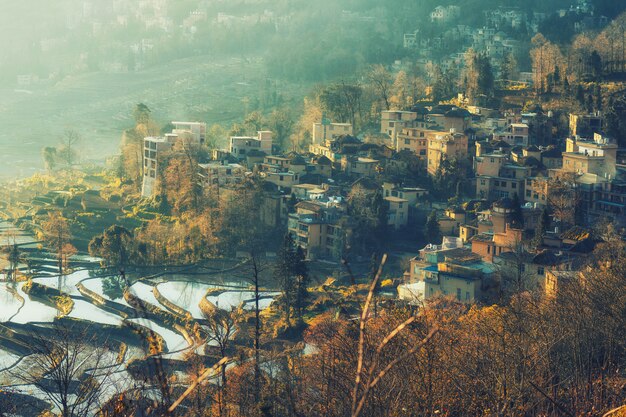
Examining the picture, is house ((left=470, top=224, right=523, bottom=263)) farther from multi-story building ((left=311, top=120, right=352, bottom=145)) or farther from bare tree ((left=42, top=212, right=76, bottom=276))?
multi-story building ((left=311, top=120, right=352, bottom=145))

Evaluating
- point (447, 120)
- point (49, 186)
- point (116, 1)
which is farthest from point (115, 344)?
point (116, 1)

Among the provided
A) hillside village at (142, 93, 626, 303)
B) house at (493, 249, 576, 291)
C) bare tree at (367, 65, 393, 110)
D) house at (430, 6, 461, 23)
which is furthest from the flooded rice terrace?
house at (430, 6, 461, 23)

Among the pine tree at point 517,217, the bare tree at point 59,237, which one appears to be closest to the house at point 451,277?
the pine tree at point 517,217

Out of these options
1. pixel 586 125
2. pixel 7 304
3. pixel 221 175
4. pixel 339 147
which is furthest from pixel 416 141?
pixel 7 304

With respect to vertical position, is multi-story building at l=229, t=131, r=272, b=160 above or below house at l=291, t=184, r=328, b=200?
above

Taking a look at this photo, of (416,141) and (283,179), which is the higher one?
(416,141)

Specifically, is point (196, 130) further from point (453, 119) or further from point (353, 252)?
point (353, 252)
